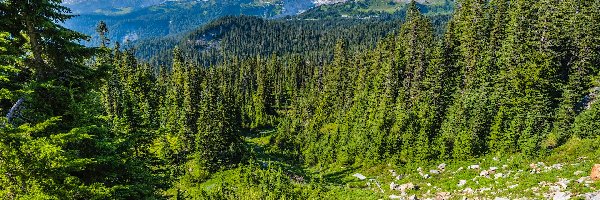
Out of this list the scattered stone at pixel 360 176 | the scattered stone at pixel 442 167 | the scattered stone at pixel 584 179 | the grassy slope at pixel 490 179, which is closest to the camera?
the scattered stone at pixel 584 179

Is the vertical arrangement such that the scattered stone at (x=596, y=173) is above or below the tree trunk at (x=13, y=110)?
below

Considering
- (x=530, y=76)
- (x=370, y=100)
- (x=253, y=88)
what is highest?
(x=530, y=76)

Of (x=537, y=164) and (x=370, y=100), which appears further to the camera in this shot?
(x=370, y=100)

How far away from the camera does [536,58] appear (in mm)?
42719

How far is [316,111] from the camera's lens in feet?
277

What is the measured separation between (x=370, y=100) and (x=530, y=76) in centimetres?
2721

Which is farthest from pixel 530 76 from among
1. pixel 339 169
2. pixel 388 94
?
pixel 339 169

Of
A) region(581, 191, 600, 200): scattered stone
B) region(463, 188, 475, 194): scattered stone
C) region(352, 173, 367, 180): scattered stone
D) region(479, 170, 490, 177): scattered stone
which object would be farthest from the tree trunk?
region(352, 173, 367, 180): scattered stone

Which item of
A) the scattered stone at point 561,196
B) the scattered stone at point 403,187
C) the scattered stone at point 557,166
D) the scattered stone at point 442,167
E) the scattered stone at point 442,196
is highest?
the scattered stone at point 561,196

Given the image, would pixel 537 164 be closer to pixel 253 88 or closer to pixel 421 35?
pixel 421 35

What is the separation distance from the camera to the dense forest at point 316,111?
12883mm

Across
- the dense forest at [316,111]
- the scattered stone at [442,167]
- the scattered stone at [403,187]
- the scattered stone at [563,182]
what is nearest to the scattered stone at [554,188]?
the scattered stone at [563,182]

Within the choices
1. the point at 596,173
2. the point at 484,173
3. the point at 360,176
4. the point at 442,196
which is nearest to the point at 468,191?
the point at 442,196

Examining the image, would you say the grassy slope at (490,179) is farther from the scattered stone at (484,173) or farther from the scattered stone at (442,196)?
the scattered stone at (484,173)
